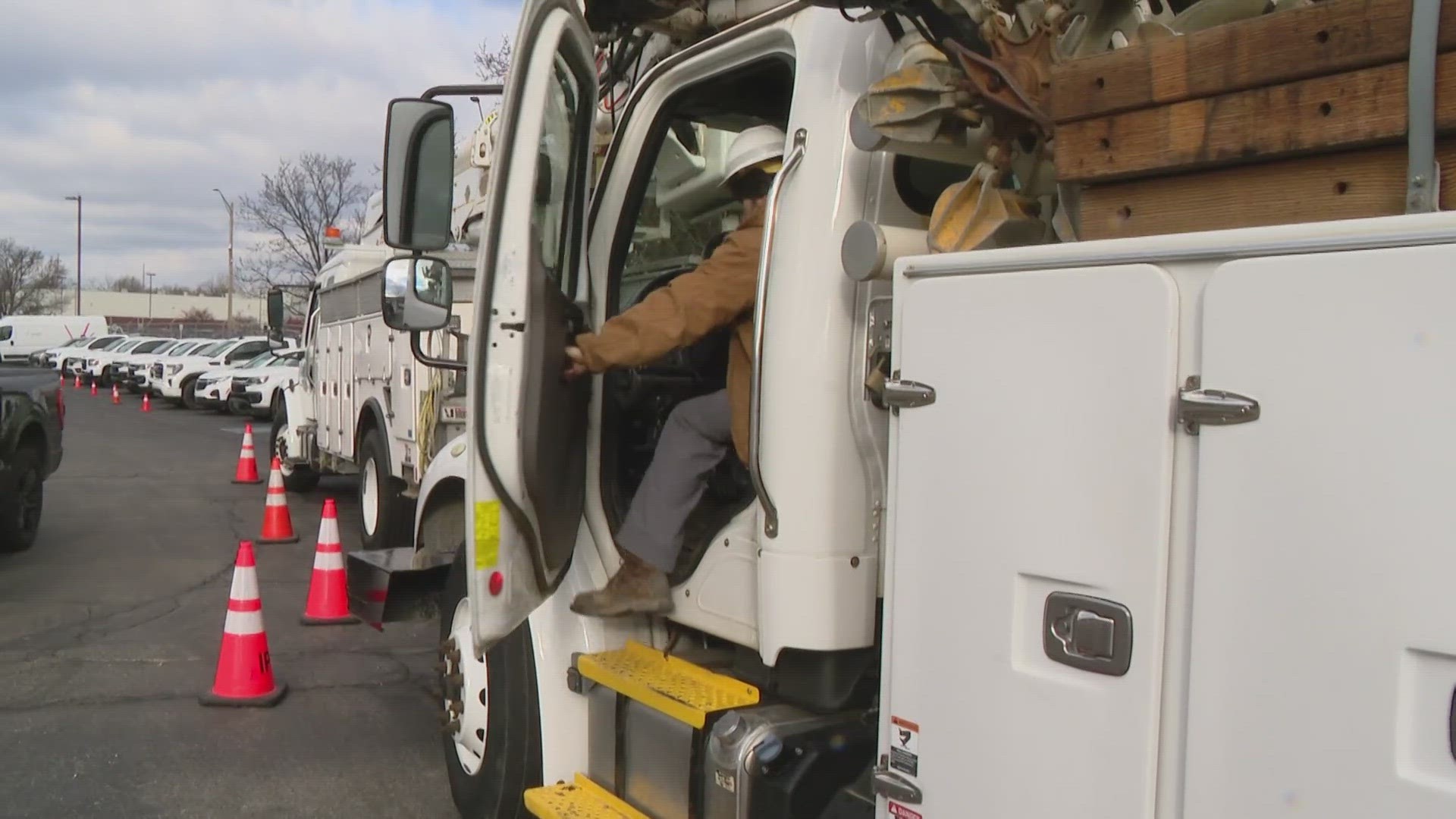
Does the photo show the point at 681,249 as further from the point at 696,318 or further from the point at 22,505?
the point at 22,505

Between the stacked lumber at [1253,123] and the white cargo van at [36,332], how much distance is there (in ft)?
147

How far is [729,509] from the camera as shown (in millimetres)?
3039

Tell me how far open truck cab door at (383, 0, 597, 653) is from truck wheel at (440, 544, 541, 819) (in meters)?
0.45

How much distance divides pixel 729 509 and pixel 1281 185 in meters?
1.62

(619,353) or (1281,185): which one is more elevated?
(1281,185)

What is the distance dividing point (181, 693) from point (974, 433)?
4.89 metres

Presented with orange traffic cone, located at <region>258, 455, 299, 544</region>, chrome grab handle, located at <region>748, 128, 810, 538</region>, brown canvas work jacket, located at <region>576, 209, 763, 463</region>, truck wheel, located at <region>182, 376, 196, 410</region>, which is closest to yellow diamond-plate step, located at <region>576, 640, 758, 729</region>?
chrome grab handle, located at <region>748, 128, 810, 538</region>

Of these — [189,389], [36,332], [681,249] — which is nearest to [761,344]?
[681,249]

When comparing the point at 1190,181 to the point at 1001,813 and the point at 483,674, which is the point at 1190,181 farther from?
the point at 483,674

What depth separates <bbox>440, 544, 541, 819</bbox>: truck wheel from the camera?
3410 mm

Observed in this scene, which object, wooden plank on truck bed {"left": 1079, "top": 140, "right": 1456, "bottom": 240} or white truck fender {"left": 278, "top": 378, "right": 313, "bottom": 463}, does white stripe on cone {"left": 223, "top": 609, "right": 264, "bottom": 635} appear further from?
white truck fender {"left": 278, "top": 378, "right": 313, "bottom": 463}

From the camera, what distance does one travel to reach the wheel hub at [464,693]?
366 centimetres

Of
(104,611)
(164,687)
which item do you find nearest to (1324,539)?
(164,687)

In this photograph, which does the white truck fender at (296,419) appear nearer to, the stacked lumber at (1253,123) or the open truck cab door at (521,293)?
the open truck cab door at (521,293)
